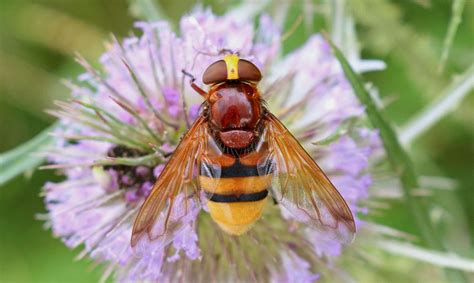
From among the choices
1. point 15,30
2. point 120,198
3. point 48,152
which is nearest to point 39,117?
point 15,30

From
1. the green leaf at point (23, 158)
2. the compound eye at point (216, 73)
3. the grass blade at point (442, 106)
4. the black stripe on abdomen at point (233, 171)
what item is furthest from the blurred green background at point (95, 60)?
the black stripe on abdomen at point (233, 171)

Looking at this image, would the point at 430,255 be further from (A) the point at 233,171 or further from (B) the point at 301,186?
(A) the point at 233,171

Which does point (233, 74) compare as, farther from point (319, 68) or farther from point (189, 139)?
point (319, 68)

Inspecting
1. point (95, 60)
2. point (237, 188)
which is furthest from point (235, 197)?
point (95, 60)

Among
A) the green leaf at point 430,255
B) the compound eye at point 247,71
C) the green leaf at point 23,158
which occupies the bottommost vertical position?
the green leaf at point 430,255

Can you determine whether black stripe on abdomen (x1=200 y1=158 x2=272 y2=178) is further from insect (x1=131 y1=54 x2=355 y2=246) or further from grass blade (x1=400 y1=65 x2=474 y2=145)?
grass blade (x1=400 y1=65 x2=474 y2=145)

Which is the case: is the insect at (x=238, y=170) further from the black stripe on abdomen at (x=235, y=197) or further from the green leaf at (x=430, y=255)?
the green leaf at (x=430, y=255)
